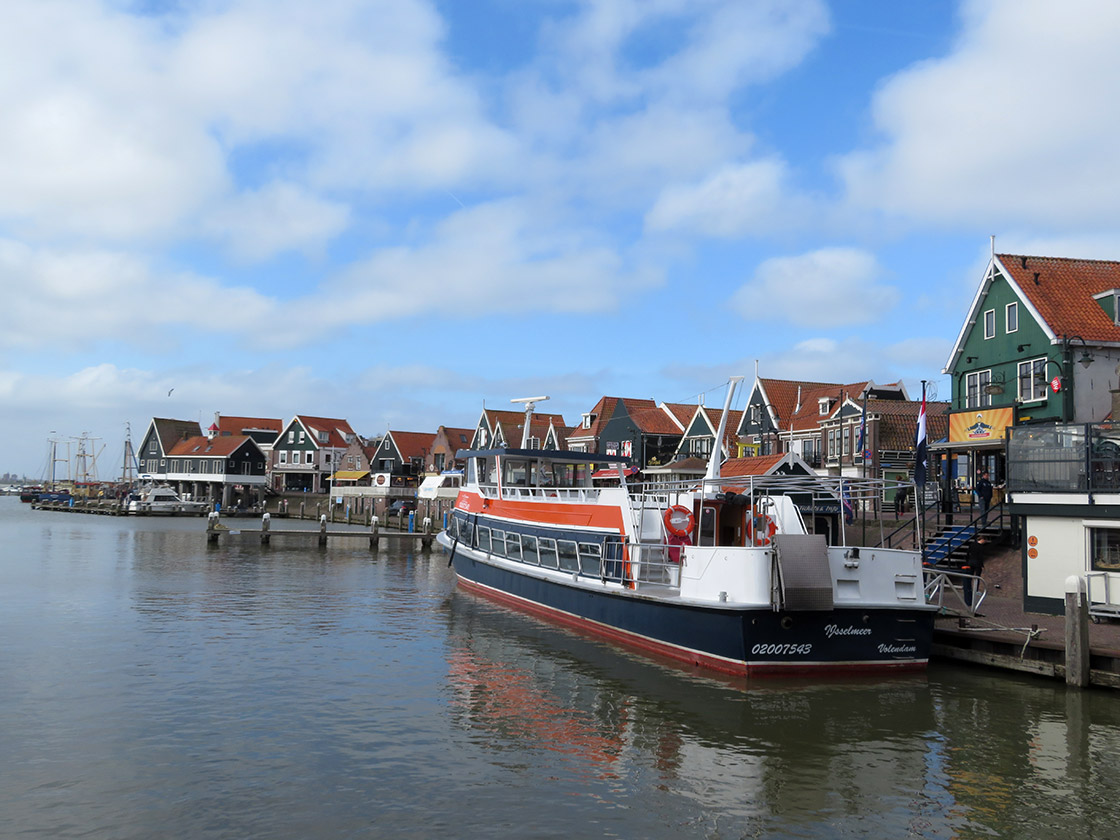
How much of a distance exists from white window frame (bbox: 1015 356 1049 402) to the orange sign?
35.7 inches

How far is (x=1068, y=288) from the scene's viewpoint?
117 feet

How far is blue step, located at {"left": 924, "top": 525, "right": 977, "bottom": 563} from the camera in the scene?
28.8 metres

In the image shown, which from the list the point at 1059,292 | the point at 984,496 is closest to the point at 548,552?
the point at 984,496

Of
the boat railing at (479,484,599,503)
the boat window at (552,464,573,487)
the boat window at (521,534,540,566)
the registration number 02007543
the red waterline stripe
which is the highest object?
the boat window at (552,464,573,487)

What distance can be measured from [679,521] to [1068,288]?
23.4 meters

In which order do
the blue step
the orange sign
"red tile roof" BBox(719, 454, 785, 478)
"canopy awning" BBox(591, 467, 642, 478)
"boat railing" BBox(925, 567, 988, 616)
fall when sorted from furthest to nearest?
"red tile roof" BBox(719, 454, 785, 478)
the orange sign
"canopy awning" BBox(591, 467, 642, 478)
the blue step
"boat railing" BBox(925, 567, 988, 616)

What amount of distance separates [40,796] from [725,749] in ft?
34.2

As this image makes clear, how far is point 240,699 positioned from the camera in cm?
1734

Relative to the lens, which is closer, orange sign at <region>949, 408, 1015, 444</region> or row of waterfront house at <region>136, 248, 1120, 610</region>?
row of waterfront house at <region>136, 248, 1120, 610</region>

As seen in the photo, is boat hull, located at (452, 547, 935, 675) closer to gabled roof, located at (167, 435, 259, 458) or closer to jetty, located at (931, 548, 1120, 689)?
jetty, located at (931, 548, 1120, 689)

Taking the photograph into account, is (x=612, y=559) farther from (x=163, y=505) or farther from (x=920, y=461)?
(x=163, y=505)

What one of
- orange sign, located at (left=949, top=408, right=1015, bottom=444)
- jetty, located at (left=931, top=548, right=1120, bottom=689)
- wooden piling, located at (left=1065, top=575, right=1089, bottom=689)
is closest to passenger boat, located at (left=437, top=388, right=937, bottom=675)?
jetty, located at (left=931, top=548, right=1120, bottom=689)

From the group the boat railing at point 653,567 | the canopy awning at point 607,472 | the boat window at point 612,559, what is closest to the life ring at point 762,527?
the boat railing at point 653,567

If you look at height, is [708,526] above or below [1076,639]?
above
